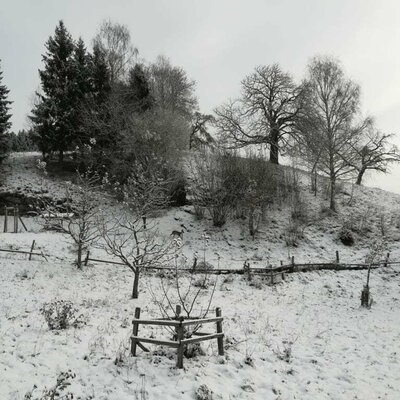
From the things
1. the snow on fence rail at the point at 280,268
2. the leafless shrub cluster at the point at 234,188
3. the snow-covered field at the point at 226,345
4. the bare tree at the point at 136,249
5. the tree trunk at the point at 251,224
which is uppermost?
the leafless shrub cluster at the point at 234,188

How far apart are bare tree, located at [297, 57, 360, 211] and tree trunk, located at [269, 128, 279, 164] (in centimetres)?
418

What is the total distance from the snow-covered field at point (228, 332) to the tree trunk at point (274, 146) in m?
13.1

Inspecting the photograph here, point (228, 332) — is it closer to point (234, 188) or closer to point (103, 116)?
point (234, 188)

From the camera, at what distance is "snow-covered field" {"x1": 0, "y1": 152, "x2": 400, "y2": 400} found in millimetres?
7793

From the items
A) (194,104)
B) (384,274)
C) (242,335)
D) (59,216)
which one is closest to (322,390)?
(242,335)

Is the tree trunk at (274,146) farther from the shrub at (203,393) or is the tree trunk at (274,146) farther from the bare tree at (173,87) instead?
the shrub at (203,393)

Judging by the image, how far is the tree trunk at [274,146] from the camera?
36141mm

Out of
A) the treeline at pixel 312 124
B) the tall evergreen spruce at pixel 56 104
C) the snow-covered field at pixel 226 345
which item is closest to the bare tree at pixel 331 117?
the treeline at pixel 312 124

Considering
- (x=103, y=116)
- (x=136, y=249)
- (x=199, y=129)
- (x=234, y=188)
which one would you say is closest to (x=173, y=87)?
(x=199, y=129)

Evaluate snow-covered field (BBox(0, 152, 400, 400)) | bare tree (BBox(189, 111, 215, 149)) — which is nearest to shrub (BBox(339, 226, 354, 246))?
snow-covered field (BBox(0, 152, 400, 400))

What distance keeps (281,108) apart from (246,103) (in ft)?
12.6

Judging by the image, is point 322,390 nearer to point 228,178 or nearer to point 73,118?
point 228,178

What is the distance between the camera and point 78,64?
34.9m

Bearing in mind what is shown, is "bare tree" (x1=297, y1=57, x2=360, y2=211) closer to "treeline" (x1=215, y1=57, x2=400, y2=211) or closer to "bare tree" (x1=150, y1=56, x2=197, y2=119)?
"treeline" (x1=215, y1=57, x2=400, y2=211)
